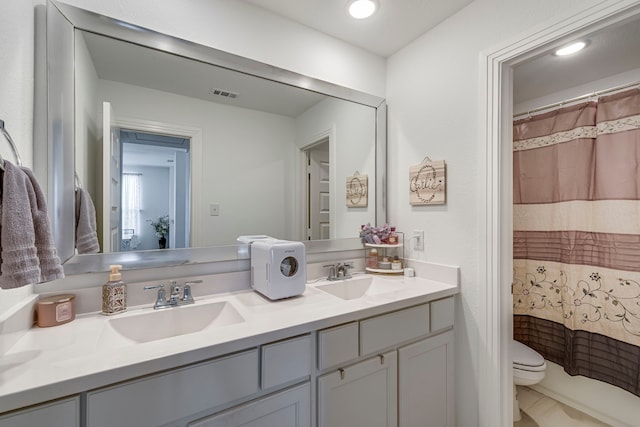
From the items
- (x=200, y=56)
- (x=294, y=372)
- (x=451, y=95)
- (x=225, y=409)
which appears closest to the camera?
(x=225, y=409)

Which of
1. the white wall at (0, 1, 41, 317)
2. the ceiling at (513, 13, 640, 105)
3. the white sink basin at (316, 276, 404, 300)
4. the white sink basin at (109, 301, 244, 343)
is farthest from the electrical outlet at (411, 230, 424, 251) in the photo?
the white wall at (0, 1, 41, 317)

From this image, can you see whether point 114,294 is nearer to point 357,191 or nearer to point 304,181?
point 304,181

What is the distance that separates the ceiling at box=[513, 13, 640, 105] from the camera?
1.51 m

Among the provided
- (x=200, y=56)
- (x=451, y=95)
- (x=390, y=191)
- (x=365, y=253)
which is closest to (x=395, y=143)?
(x=390, y=191)

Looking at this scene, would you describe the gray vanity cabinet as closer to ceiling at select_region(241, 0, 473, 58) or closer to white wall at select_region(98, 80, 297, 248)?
white wall at select_region(98, 80, 297, 248)

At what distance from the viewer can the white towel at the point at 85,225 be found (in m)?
1.13

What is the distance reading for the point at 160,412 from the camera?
79 cm

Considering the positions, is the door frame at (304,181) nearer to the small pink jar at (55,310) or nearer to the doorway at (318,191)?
the doorway at (318,191)

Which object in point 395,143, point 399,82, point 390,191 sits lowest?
point 390,191

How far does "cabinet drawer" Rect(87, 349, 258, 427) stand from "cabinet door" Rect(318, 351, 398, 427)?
324 mm

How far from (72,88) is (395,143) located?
5.53 ft

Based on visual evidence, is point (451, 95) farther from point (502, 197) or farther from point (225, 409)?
point (225, 409)

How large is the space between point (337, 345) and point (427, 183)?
1068mm

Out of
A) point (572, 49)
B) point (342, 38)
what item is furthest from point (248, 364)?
point (572, 49)
